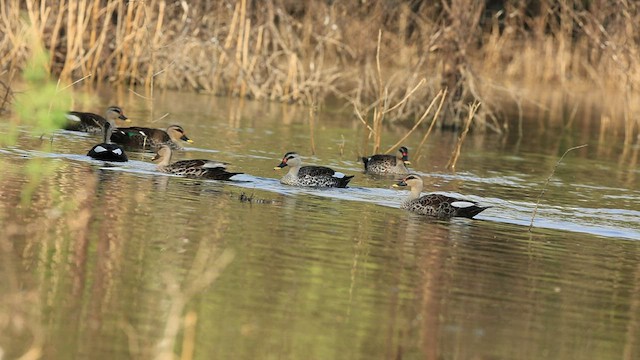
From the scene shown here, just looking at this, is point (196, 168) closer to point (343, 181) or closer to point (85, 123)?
point (343, 181)

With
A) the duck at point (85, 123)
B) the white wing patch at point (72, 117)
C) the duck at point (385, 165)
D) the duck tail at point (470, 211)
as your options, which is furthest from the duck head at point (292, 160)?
the white wing patch at point (72, 117)

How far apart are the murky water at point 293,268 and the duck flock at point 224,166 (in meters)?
0.23

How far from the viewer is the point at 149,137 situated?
20.9m

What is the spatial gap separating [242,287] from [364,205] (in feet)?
19.9

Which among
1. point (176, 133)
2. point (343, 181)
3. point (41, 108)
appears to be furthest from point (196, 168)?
point (41, 108)

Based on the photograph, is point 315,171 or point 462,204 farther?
point 315,171

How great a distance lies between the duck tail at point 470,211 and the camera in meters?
15.7

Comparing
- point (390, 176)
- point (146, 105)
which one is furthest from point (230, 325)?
point (146, 105)

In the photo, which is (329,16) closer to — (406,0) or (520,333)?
(406,0)

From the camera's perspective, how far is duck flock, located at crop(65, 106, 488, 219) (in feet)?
52.1

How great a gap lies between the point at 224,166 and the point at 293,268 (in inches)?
231

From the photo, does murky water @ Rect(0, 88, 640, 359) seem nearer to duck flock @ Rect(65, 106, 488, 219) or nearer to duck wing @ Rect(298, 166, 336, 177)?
duck flock @ Rect(65, 106, 488, 219)


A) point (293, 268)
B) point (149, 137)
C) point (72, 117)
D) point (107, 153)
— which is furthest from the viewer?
point (72, 117)

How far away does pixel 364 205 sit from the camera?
16.3 meters
